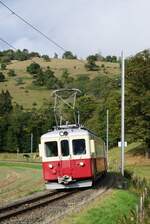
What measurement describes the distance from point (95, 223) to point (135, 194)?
1128cm

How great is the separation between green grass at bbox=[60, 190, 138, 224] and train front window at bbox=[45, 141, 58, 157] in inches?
144

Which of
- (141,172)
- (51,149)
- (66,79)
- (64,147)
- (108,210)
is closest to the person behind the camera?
(108,210)

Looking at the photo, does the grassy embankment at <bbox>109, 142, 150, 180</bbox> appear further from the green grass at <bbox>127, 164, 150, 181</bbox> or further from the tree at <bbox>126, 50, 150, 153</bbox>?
the green grass at <bbox>127, 164, 150, 181</bbox>

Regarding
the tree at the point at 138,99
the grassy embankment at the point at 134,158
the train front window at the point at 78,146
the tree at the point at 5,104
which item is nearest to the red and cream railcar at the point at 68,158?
the train front window at the point at 78,146

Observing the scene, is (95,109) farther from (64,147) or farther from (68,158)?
(68,158)

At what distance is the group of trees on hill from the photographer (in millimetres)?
84125

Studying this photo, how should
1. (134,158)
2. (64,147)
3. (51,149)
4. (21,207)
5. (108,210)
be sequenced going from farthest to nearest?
1. (134,158)
2. (51,149)
3. (64,147)
4. (21,207)
5. (108,210)

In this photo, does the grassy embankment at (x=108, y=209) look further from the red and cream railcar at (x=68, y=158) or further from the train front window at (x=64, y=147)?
the train front window at (x=64, y=147)

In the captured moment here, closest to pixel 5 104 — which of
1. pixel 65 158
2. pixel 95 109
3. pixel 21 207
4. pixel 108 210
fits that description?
pixel 95 109

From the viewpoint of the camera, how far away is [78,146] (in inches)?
1208

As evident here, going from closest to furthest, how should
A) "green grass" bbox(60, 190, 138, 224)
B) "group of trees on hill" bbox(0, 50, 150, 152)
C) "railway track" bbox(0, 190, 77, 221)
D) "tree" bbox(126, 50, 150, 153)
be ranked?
"green grass" bbox(60, 190, 138, 224) → "railway track" bbox(0, 190, 77, 221) → "tree" bbox(126, 50, 150, 153) → "group of trees on hill" bbox(0, 50, 150, 152)

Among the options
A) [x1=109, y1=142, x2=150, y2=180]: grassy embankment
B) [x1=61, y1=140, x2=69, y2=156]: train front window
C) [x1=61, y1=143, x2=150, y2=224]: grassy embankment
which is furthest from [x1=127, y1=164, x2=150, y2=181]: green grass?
[x1=61, y1=143, x2=150, y2=224]: grassy embankment

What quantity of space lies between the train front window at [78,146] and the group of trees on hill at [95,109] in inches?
2036

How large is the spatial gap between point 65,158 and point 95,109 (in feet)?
368
